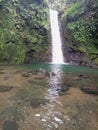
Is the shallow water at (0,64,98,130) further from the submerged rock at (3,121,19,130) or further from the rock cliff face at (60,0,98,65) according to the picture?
the rock cliff face at (60,0,98,65)

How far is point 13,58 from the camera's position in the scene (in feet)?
80.0

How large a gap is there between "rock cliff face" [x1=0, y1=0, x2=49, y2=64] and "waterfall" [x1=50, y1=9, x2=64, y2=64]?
1218mm

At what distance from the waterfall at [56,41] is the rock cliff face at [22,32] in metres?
1.22

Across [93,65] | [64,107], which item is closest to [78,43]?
[93,65]

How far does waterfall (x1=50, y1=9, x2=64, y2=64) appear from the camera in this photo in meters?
27.4

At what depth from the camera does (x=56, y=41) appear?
98.9 ft

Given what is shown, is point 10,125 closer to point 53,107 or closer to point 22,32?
point 53,107

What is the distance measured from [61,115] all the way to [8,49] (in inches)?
717

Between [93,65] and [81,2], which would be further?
[81,2]

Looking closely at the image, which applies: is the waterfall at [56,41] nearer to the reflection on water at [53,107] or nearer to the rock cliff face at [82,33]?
the rock cliff face at [82,33]

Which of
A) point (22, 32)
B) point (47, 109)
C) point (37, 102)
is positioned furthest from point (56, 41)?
point (47, 109)

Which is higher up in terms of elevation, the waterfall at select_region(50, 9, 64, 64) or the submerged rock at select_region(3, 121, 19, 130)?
the waterfall at select_region(50, 9, 64, 64)

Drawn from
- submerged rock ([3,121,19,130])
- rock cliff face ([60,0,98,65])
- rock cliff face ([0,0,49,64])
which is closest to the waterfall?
rock cliff face ([60,0,98,65])

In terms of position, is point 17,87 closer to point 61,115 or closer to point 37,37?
point 61,115
